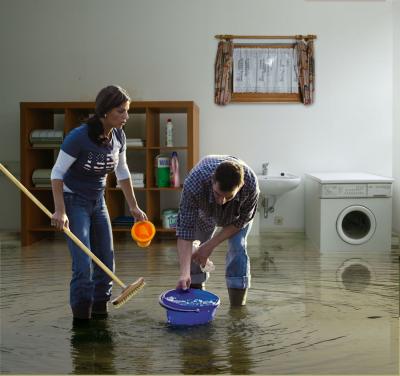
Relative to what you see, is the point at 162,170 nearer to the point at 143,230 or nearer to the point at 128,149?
the point at 128,149

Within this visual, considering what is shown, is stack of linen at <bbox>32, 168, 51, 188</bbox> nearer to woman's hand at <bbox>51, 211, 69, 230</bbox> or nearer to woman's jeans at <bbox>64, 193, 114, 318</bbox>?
woman's jeans at <bbox>64, 193, 114, 318</bbox>

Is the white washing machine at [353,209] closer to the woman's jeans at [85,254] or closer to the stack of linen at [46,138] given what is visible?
the stack of linen at [46,138]

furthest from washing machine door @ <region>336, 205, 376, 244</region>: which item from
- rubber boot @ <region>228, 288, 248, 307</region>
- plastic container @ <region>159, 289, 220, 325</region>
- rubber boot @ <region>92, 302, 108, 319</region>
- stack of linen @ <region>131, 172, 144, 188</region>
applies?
rubber boot @ <region>92, 302, 108, 319</region>

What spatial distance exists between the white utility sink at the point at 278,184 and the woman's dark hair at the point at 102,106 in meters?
2.94

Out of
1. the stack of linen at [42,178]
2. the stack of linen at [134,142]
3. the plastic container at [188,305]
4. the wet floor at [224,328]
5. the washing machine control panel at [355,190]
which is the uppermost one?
the stack of linen at [134,142]

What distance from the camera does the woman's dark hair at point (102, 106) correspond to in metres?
2.86

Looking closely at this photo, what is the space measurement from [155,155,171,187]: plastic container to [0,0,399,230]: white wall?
584 mm

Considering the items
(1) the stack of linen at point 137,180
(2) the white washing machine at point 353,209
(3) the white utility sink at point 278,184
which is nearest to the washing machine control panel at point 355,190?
(2) the white washing machine at point 353,209

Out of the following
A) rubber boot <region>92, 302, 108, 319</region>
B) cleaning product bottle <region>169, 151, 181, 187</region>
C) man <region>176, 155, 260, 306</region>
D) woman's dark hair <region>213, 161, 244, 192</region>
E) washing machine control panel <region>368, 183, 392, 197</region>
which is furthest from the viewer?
cleaning product bottle <region>169, 151, 181, 187</region>

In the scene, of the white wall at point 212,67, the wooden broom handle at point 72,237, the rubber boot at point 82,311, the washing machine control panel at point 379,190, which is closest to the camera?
the wooden broom handle at point 72,237

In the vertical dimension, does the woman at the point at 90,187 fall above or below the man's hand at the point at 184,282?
above

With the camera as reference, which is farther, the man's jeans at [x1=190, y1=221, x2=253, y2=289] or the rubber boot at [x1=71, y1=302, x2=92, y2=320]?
the man's jeans at [x1=190, y1=221, x2=253, y2=289]

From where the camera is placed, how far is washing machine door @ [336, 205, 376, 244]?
529cm

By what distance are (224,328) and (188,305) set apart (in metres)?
0.22
